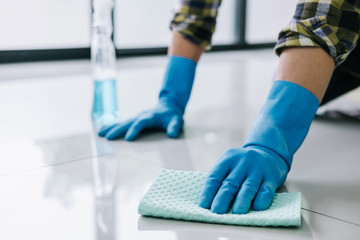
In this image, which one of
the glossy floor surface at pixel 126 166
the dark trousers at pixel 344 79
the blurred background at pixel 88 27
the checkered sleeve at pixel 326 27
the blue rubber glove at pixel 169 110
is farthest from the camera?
the blurred background at pixel 88 27

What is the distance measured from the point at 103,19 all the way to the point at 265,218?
2.78 ft

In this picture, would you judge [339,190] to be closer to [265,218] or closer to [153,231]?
[265,218]

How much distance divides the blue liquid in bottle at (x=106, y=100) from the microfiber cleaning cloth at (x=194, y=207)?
58 centimetres

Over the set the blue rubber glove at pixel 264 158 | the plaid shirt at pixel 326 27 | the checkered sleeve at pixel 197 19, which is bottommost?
the blue rubber glove at pixel 264 158

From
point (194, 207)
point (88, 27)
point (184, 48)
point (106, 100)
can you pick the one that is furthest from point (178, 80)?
point (88, 27)

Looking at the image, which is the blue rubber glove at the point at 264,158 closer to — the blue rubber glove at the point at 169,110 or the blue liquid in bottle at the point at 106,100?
the blue rubber glove at the point at 169,110

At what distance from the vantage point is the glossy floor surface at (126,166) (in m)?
0.73

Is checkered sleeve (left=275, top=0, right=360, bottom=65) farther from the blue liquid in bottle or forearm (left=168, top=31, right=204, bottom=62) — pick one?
the blue liquid in bottle

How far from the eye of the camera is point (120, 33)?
3721 mm

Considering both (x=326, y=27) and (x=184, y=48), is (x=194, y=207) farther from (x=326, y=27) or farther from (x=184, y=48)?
(x=184, y=48)

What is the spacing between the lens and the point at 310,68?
921mm

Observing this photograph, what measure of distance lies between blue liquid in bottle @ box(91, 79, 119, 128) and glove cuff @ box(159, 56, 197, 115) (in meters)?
0.14

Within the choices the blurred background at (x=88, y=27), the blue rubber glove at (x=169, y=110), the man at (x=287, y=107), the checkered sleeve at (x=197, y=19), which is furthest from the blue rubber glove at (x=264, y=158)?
the blurred background at (x=88, y=27)

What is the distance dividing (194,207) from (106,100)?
0.70 meters
